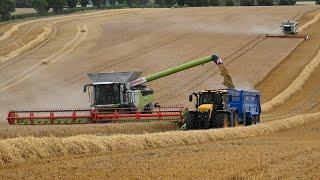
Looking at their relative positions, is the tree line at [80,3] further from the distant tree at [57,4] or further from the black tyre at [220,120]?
the black tyre at [220,120]

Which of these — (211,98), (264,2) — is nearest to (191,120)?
(211,98)

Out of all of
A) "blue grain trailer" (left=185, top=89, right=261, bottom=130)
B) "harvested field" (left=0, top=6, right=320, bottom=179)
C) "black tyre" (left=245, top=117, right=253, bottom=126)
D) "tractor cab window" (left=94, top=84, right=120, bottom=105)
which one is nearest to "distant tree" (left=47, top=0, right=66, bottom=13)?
"harvested field" (left=0, top=6, right=320, bottom=179)

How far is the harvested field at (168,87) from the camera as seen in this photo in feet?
62.6

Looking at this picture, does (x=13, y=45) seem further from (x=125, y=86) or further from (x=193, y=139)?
(x=193, y=139)

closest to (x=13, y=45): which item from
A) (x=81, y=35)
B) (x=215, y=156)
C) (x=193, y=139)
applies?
(x=81, y=35)

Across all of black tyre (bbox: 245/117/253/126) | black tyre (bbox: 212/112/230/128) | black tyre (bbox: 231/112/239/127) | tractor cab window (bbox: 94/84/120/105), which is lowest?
black tyre (bbox: 245/117/253/126)

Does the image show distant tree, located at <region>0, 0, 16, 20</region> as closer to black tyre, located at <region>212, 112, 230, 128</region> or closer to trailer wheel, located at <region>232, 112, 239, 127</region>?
trailer wheel, located at <region>232, 112, 239, 127</region>

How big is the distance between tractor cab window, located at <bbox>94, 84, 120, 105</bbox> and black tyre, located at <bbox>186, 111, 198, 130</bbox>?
486 centimetres

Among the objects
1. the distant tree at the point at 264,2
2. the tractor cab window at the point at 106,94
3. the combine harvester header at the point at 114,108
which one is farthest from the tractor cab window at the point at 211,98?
the distant tree at the point at 264,2

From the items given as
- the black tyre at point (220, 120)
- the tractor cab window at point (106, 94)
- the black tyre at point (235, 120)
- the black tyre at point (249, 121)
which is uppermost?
the tractor cab window at point (106, 94)

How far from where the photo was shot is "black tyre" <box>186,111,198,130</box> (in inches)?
1305

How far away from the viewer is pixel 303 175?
1705 centimetres

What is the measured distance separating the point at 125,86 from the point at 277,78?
2593cm

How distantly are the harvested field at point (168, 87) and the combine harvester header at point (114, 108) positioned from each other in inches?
58.6
